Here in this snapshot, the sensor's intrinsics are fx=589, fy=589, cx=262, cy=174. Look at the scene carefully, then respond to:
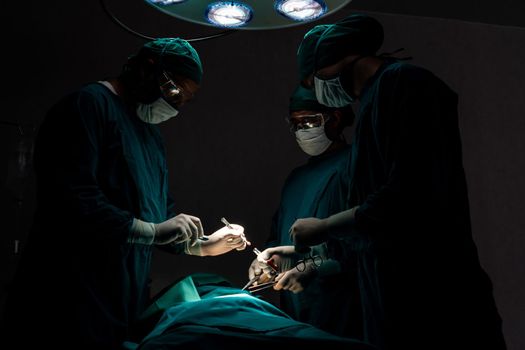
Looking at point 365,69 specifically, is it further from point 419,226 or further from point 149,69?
point 149,69

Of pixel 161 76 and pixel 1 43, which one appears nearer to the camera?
pixel 161 76

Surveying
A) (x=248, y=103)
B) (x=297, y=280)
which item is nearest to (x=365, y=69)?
(x=297, y=280)

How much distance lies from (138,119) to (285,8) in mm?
873

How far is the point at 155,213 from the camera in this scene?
268cm

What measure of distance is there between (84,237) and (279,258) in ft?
3.09

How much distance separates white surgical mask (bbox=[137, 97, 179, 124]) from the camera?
275 cm

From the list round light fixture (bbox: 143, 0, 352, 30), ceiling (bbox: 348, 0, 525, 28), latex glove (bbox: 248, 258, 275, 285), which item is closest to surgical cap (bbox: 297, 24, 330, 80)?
round light fixture (bbox: 143, 0, 352, 30)

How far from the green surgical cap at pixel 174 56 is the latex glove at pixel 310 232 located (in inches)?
36.5

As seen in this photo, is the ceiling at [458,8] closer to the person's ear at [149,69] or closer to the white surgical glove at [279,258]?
the person's ear at [149,69]

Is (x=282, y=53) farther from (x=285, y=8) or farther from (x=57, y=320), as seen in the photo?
(x=57, y=320)

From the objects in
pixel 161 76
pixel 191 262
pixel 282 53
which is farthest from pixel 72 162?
pixel 282 53

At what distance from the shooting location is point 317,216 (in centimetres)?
285

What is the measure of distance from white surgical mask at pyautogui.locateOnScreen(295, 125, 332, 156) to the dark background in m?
0.70

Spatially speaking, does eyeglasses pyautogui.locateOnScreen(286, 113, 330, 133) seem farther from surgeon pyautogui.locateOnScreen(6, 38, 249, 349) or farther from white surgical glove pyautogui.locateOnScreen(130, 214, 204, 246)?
white surgical glove pyautogui.locateOnScreen(130, 214, 204, 246)
